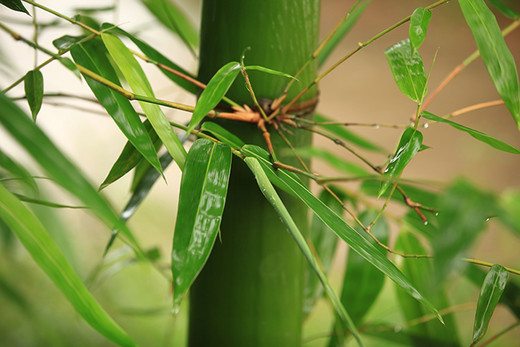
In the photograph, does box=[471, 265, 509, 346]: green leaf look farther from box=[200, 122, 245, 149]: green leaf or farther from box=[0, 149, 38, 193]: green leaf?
box=[0, 149, 38, 193]: green leaf

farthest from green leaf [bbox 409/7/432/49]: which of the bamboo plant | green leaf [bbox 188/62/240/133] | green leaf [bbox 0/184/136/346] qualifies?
green leaf [bbox 0/184/136/346]

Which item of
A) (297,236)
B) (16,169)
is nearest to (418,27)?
(297,236)

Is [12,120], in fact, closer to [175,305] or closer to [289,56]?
[175,305]

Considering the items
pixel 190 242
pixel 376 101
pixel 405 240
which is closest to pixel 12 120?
pixel 190 242

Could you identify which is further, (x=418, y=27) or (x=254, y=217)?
(x=254, y=217)

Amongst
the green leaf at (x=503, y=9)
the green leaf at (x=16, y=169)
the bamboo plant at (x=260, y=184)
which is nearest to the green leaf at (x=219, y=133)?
the bamboo plant at (x=260, y=184)

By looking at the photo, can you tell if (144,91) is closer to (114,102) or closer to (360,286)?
(114,102)

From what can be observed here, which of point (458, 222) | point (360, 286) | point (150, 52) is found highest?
point (150, 52)

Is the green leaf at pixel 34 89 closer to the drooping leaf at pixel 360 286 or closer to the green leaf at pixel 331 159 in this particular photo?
the green leaf at pixel 331 159
